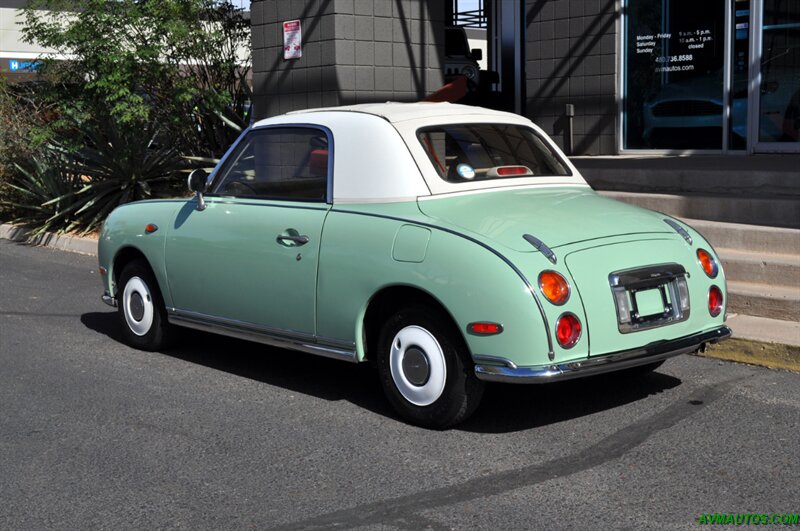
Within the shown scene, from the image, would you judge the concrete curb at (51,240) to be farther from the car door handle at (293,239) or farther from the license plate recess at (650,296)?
the license plate recess at (650,296)

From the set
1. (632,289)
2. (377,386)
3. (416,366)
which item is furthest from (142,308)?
(632,289)

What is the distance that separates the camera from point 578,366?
4883mm

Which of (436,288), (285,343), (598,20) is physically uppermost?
(598,20)

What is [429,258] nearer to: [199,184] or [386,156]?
[386,156]

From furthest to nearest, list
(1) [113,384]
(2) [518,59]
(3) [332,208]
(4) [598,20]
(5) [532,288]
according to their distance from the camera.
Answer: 1. (2) [518,59]
2. (4) [598,20]
3. (1) [113,384]
4. (3) [332,208]
5. (5) [532,288]

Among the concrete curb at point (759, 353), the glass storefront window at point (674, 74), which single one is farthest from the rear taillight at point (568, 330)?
the glass storefront window at point (674, 74)

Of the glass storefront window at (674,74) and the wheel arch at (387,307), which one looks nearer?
the wheel arch at (387,307)

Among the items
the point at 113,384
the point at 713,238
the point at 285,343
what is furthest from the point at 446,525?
the point at 713,238

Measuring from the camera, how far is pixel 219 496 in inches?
175

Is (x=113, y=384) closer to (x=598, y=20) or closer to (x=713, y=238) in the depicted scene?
(x=713, y=238)

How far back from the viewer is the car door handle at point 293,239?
19.0 ft

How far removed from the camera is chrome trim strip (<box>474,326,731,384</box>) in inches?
190

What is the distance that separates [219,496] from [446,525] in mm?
1047

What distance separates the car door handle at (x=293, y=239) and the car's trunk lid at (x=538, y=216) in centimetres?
75
